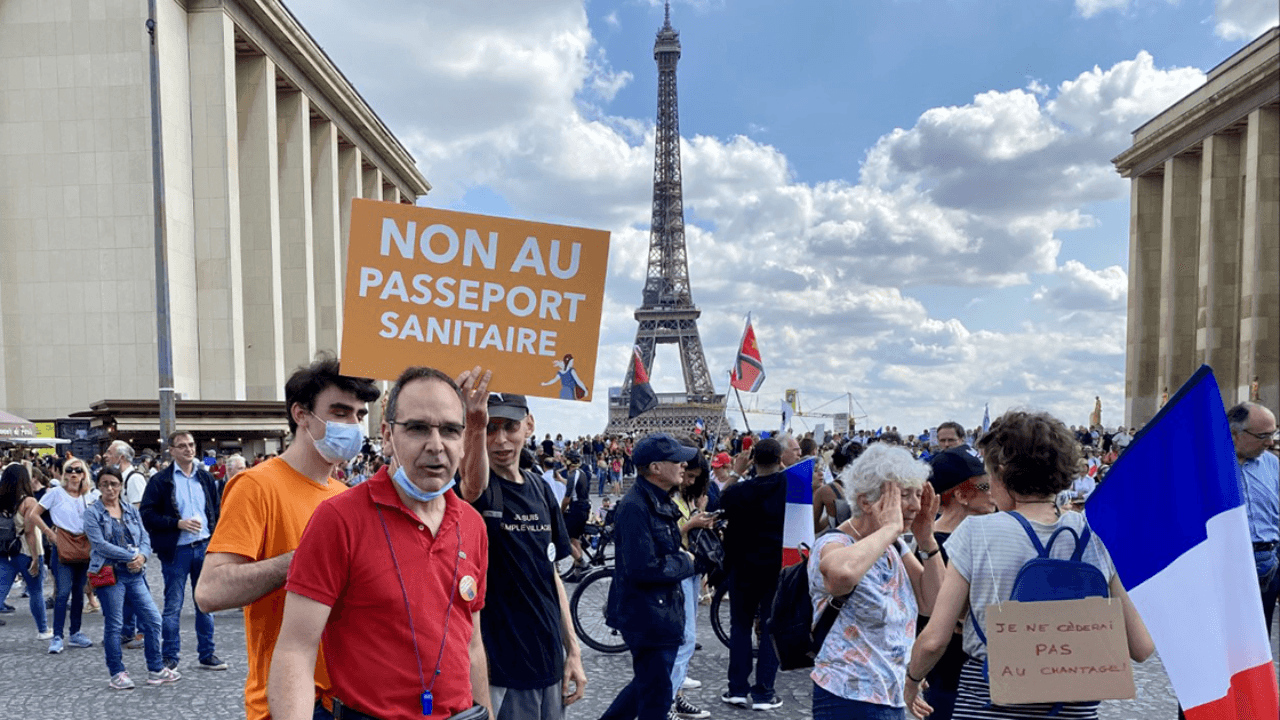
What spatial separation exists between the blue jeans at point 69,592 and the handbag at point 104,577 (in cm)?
113

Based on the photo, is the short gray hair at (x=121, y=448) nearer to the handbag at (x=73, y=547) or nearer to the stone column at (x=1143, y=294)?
the handbag at (x=73, y=547)

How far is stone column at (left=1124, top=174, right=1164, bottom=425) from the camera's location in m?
44.9

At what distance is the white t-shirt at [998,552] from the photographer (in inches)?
103

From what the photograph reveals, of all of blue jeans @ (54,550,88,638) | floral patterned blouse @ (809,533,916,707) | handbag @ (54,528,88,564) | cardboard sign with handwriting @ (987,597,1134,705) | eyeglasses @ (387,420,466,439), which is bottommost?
blue jeans @ (54,550,88,638)

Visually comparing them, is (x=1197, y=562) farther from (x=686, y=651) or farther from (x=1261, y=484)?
(x=1261, y=484)

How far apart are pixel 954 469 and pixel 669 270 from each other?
218 ft

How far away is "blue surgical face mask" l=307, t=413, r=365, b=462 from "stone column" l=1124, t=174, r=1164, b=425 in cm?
4700

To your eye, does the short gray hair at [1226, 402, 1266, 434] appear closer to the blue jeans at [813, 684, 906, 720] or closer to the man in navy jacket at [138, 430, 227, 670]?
the blue jeans at [813, 684, 906, 720]

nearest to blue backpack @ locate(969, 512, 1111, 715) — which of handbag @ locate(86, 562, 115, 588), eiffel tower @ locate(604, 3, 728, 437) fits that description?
handbag @ locate(86, 562, 115, 588)

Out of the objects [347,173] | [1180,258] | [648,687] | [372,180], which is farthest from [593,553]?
[372,180]

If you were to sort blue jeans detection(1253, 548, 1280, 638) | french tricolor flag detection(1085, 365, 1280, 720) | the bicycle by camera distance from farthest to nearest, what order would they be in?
the bicycle
blue jeans detection(1253, 548, 1280, 638)
french tricolor flag detection(1085, 365, 1280, 720)

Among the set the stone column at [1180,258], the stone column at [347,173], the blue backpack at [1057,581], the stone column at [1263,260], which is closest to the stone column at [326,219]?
the stone column at [347,173]

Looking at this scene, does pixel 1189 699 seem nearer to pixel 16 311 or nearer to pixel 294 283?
pixel 16 311

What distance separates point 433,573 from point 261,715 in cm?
77
